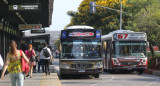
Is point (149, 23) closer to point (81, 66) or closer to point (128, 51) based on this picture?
point (128, 51)

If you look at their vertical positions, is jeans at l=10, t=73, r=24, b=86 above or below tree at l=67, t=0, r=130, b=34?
below

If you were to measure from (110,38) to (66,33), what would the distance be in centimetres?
571

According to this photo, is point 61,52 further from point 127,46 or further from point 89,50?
point 127,46

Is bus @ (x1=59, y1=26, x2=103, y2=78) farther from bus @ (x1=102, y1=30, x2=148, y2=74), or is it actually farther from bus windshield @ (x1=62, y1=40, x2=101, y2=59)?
bus @ (x1=102, y1=30, x2=148, y2=74)

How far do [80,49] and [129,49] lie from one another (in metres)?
5.63

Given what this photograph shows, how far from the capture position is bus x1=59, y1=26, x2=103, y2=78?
21.6 m

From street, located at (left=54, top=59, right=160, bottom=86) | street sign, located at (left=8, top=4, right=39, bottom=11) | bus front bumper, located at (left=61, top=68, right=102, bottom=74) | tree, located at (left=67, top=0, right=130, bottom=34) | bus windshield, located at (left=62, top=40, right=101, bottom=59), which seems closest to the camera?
street, located at (left=54, top=59, right=160, bottom=86)

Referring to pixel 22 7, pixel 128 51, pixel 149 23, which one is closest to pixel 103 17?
pixel 149 23

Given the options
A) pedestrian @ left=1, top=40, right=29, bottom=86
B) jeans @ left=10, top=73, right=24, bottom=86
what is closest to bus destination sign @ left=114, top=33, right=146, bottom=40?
pedestrian @ left=1, top=40, right=29, bottom=86

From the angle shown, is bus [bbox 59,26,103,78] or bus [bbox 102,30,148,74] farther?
bus [bbox 102,30,148,74]

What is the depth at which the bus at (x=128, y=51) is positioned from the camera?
26.5 metres

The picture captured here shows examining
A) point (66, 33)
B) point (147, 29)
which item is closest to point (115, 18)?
point (147, 29)

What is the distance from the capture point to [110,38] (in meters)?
27.3

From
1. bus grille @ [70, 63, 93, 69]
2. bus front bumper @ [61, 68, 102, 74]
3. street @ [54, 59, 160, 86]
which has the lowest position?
street @ [54, 59, 160, 86]
